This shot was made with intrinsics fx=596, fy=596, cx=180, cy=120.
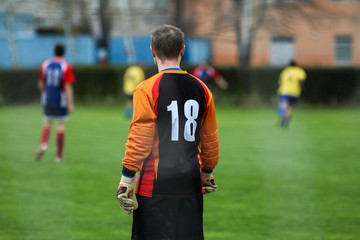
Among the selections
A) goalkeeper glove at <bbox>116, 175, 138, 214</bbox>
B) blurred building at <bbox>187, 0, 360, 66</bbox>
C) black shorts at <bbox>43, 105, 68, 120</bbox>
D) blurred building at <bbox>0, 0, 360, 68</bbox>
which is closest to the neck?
goalkeeper glove at <bbox>116, 175, 138, 214</bbox>

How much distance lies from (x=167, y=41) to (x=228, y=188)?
489 cm

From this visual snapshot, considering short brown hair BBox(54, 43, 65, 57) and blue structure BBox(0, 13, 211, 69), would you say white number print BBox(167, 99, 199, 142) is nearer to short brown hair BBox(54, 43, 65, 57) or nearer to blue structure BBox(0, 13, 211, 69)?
short brown hair BBox(54, 43, 65, 57)

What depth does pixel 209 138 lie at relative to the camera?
12.1ft

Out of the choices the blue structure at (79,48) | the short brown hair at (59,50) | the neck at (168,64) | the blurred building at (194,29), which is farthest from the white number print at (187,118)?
the blue structure at (79,48)

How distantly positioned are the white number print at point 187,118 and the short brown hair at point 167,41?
11.5 inches

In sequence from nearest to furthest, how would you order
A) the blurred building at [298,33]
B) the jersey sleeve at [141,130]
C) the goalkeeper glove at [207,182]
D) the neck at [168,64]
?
1. the jersey sleeve at [141,130]
2. the neck at [168,64]
3. the goalkeeper glove at [207,182]
4. the blurred building at [298,33]

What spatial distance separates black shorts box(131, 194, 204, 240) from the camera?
3525 millimetres

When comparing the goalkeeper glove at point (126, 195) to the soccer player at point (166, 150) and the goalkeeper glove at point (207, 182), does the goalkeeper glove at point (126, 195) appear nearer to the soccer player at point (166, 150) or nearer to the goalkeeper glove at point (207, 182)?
the soccer player at point (166, 150)

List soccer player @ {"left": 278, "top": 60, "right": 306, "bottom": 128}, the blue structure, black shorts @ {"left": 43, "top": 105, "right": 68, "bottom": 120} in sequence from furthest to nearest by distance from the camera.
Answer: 1. the blue structure
2. soccer player @ {"left": 278, "top": 60, "right": 306, "bottom": 128}
3. black shorts @ {"left": 43, "top": 105, "right": 68, "bottom": 120}

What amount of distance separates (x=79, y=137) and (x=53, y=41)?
21.9 m

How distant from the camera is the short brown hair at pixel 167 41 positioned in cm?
343

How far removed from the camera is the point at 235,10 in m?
27.6

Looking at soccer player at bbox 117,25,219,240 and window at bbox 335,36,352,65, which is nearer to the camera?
soccer player at bbox 117,25,219,240

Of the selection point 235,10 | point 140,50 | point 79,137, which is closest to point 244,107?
point 235,10
